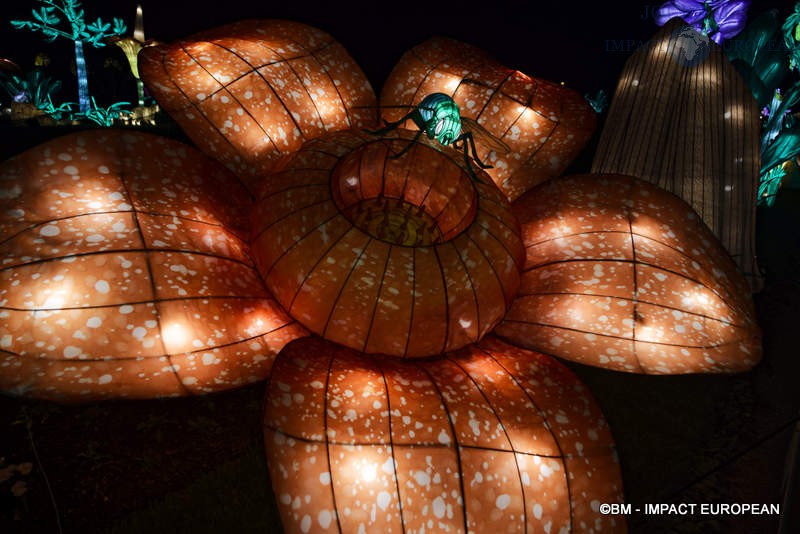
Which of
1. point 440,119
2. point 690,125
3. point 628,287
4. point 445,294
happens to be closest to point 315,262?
point 445,294

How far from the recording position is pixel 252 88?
1.68 m

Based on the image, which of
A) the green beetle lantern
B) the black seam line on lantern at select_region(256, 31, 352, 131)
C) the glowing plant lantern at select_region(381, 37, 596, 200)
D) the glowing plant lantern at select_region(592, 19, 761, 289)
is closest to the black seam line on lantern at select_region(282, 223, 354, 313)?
the green beetle lantern

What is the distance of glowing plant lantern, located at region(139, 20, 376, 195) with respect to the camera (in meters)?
1.61

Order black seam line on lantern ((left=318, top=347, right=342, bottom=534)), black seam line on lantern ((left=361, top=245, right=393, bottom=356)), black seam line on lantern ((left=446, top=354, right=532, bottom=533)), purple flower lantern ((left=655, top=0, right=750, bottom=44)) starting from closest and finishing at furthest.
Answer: black seam line on lantern ((left=318, top=347, right=342, bottom=534)) → black seam line on lantern ((left=446, top=354, right=532, bottom=533)) → black seam line on lantern ((left=361, top=245, right=393, bottom=356)) → purple flower lantern ((left=655, top=0, right=750, bottom=44))

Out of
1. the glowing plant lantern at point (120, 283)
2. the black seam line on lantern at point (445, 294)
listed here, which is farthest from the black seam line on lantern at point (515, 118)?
the glowing plant lantern at point (120, 283)

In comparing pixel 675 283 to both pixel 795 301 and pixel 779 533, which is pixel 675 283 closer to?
pixel 779 533

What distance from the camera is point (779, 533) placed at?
4.45 feet

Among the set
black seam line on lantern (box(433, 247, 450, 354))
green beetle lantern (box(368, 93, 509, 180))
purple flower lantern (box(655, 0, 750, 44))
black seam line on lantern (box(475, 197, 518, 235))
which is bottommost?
black seam line on lantern (box(433, 247, 450, 354))

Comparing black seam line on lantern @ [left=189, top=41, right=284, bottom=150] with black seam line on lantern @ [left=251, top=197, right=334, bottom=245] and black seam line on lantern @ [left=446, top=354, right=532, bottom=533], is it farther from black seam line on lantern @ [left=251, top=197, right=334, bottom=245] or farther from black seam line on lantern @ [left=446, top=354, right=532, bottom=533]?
black seam line on lantern @ [left=446, top=354, right=532, bottom=533]

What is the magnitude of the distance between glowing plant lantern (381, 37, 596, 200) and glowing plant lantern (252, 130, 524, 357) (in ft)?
1.56

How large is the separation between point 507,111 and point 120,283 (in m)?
1.66

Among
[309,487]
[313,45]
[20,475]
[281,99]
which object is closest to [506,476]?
[309,487]

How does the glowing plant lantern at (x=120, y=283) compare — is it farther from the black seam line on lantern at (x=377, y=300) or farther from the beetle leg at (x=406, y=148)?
the beetle leg at (x=406, y=148)

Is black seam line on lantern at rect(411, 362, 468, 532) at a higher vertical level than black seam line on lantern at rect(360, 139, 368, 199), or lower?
lower
